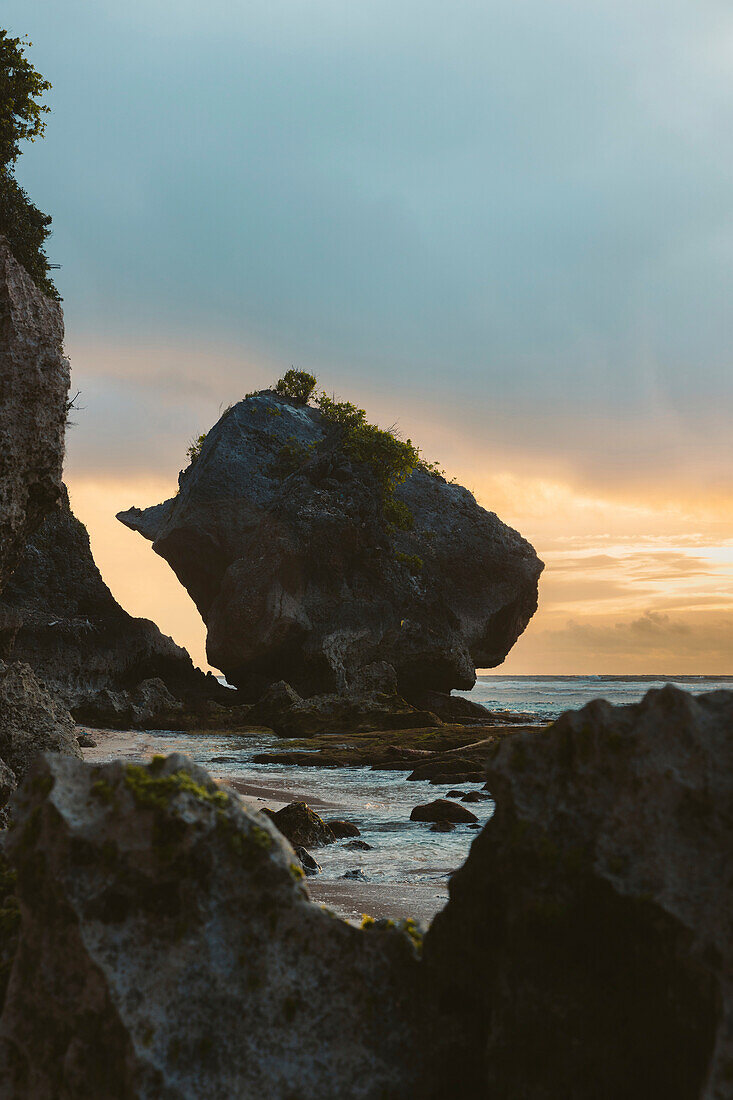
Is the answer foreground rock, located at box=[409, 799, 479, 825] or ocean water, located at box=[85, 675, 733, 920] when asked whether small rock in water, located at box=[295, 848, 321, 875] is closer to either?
ocean water, located at box=[85, 675, 733, 920]

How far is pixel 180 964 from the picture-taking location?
3.11 meters

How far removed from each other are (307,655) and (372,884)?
29.7 metres

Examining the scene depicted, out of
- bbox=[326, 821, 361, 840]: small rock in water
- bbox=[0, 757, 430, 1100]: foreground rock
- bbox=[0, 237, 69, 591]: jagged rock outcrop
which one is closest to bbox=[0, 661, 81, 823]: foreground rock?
bbox=[0, 237, 69, 591]: jagged rock outcrop

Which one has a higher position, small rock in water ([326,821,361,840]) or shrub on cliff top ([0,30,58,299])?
shrub on cliff top ([0,30,58,299])

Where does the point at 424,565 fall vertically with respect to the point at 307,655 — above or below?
above

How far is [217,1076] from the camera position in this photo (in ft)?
9.71

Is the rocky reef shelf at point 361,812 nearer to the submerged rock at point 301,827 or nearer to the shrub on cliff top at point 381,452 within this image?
the submerged rock at point 301,827

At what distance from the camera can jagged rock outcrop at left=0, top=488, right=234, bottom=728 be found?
3266cm

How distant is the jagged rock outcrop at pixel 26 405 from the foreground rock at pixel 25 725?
1582 mm

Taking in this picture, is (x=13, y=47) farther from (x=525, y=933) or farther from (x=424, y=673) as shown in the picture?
(x=424, y=673)

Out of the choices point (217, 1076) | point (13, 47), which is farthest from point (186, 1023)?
point (13, 47)

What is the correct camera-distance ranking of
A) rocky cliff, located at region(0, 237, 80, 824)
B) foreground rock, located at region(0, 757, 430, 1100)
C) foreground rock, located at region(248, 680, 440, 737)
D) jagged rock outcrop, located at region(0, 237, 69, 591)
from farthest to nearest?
foreground rock, located at region(248, 680, 440, 737), jagged rock outcrop, located at region(0, 237, 69, 591), rocky cliff, located at region(0, 237, 80, 824), foreground rock, located at region(0, 757, 430, 1100)

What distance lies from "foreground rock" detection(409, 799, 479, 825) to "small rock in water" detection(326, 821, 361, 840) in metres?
1.40

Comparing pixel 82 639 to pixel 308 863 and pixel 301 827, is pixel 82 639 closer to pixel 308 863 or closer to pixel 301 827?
pixel 301 827
